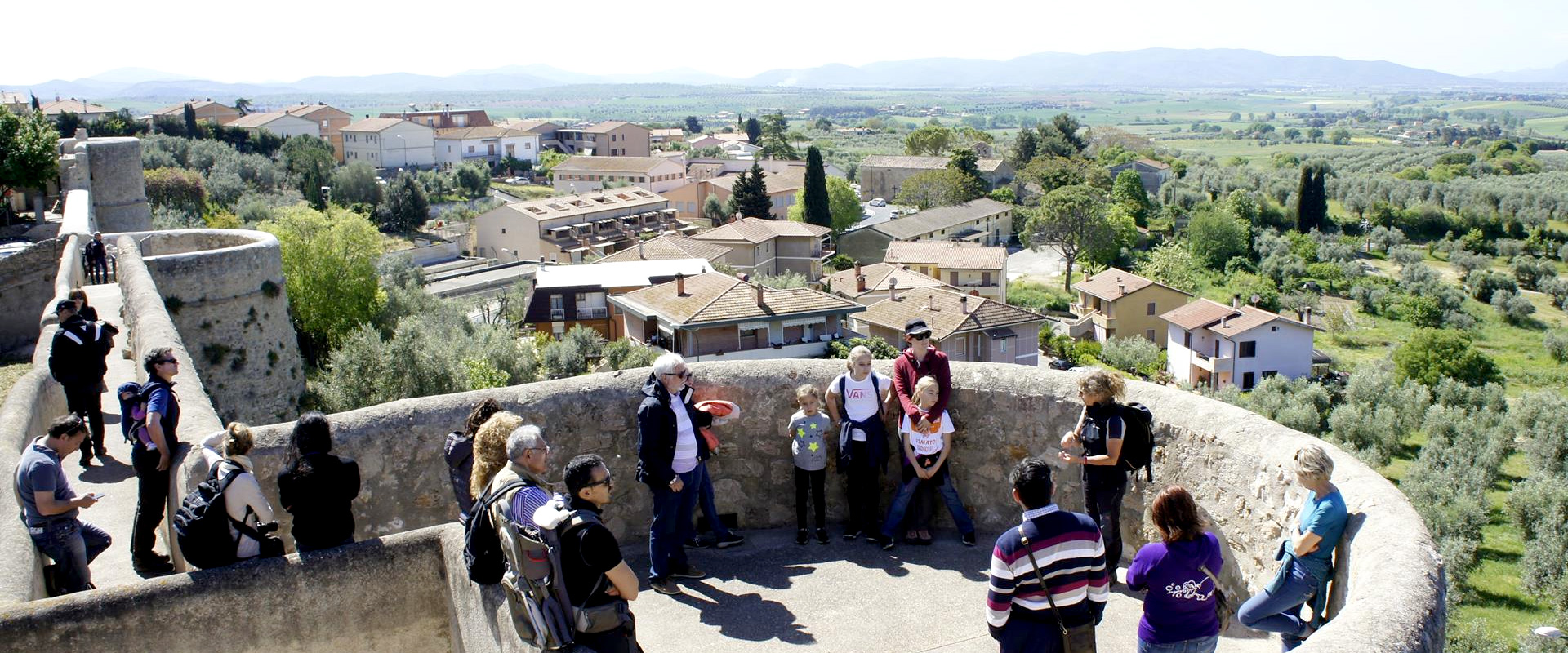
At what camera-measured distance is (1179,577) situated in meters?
4.65

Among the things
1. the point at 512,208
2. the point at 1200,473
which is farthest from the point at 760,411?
the point at 512,208

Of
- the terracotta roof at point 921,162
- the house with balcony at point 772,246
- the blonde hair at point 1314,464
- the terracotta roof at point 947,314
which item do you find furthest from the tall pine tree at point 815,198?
the blonde hair at point 1314,464

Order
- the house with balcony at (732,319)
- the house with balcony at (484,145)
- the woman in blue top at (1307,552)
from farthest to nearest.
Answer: the house with balcony at (484,145) < the house with balcony at (732,319) < the woman in blue top at (1307,552)

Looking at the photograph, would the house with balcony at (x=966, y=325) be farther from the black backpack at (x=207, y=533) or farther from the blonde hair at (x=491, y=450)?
the black backpack at (x=207, y=533)

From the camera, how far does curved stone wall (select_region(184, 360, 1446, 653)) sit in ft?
18.2

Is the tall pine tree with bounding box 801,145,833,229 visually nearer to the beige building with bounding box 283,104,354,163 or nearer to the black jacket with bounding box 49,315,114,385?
the beige building with bounding box 283,104,354,163

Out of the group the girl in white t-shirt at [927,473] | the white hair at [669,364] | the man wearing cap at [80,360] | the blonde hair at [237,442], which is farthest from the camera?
the man wearing cap at [80,360]

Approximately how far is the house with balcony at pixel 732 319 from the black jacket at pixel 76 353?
29678 millimetres

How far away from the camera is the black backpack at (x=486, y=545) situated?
184 inches

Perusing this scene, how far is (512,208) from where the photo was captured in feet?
261

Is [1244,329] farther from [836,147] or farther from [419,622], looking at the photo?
[836,147]

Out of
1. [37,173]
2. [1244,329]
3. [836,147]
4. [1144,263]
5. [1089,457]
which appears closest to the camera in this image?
[1089,457]

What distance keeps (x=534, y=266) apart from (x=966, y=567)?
2784 inches

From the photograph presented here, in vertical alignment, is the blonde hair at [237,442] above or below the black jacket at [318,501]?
above
